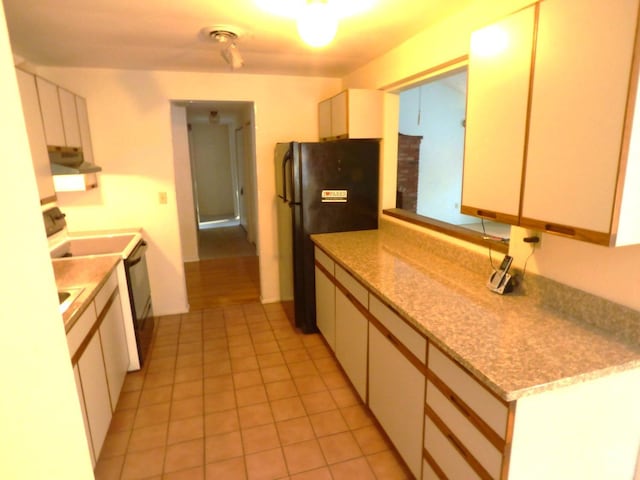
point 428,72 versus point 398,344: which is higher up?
point 428,72

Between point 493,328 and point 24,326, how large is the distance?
56.7 inches

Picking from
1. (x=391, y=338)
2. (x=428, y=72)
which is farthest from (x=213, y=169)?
(x=391, y=338)

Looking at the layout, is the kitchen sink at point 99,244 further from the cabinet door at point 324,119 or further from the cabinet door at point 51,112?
the cabinet door at point 324,119

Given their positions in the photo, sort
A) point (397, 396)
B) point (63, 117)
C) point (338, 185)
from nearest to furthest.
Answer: point (397, 396)
point (63, 117)
point (338, 185)

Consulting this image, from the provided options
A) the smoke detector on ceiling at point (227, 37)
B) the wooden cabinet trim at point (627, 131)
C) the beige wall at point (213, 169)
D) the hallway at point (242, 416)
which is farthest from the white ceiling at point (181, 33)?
the beige wall at point (213, 169)

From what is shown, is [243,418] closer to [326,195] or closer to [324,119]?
[326,195]

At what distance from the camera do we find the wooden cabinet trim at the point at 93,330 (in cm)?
173

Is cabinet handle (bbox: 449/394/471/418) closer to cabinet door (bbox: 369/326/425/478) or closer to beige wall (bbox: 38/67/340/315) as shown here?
cabinet door (bbox: 369/326/425/478)

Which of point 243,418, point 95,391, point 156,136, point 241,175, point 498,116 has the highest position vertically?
point 156,136

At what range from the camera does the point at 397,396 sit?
5.97ft

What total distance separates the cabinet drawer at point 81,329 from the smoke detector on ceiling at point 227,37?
1.72 m

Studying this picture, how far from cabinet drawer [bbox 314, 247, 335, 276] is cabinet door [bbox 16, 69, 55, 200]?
1773mm

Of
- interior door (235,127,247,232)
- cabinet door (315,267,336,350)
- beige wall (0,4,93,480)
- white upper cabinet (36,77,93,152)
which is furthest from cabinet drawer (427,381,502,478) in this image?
interior door (235,127,247,232)

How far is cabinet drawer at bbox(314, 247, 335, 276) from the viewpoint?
2.73 meters
